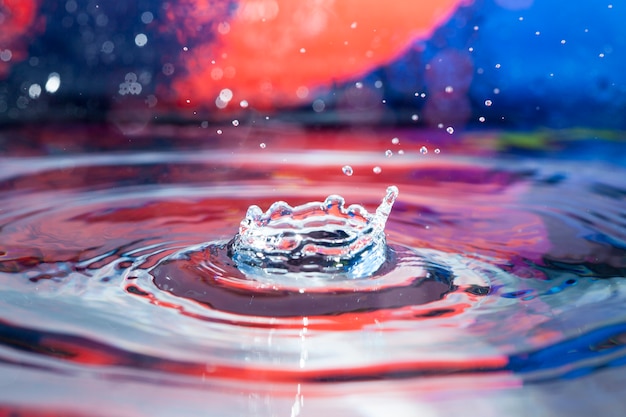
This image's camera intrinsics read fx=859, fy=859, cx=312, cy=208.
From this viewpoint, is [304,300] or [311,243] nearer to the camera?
[304,300]

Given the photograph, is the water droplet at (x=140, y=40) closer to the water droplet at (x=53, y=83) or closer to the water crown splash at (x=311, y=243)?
the water droplet at (x=53, y=83)

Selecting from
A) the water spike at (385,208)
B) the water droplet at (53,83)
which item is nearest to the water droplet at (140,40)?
the water droplet at (53,83)

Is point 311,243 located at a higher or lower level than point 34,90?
lower

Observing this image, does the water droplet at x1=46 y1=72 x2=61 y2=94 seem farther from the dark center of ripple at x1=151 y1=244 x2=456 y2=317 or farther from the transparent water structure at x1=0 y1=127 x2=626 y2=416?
the dark center of ripple at x1=151 y1=244 x2=456 y2=317

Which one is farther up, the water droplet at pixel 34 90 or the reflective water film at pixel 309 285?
the water droplet at pixel 34 90

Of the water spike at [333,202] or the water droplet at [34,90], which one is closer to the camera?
the water spike at [333,202]

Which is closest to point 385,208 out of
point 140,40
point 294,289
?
point 294,289

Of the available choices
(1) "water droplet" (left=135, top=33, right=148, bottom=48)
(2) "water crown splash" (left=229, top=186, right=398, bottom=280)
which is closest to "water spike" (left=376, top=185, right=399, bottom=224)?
(2) "water crown splash" (left=229, top=186, right=398, bottom=280)

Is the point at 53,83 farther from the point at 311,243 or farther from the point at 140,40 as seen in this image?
the point at 311,243

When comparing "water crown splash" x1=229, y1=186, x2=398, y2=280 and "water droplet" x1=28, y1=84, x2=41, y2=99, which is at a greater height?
"water droplet" x1=28, y1=84, x2=41, y2=99
